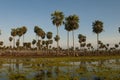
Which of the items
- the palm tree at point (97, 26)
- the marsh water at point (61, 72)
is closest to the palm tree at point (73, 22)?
the palm tree at point (97, 26)

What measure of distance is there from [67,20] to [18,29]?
57.9 m

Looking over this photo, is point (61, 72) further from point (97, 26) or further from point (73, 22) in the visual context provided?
point (97, 26)

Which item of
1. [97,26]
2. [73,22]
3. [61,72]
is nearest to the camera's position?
[61,72]

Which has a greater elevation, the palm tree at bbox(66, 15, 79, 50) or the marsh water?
the palm tree at bbox(66, 15, 79, 50)

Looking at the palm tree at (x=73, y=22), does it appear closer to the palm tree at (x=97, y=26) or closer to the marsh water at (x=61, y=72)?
the palm tree at (x=97, y=26)

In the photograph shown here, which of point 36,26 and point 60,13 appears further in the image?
point 36,26

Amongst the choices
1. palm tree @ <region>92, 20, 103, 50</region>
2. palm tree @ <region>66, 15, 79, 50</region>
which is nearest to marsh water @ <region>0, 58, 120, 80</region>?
palm tree @ <region>66, 15, 79, 50</region>

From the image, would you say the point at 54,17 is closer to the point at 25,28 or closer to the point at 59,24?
the point at 59,24

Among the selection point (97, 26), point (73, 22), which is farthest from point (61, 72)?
point (97, 26)

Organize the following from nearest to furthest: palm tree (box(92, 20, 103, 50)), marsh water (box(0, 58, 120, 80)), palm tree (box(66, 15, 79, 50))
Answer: marsh water (box(0, 58, 120, 80)), palm tree (box(66, 15, 79, 50)), palm tree (box(92, 20, 103, 50))

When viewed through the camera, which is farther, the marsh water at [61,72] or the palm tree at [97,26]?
the palm tree at [97,26]

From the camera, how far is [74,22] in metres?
126

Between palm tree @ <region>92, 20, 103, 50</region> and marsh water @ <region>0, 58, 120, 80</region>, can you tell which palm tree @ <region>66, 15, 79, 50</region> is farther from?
marsh water @ <region>0, 58, 120, 80</region>

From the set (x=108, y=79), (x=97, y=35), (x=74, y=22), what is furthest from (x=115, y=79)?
(x=97, y=35)
